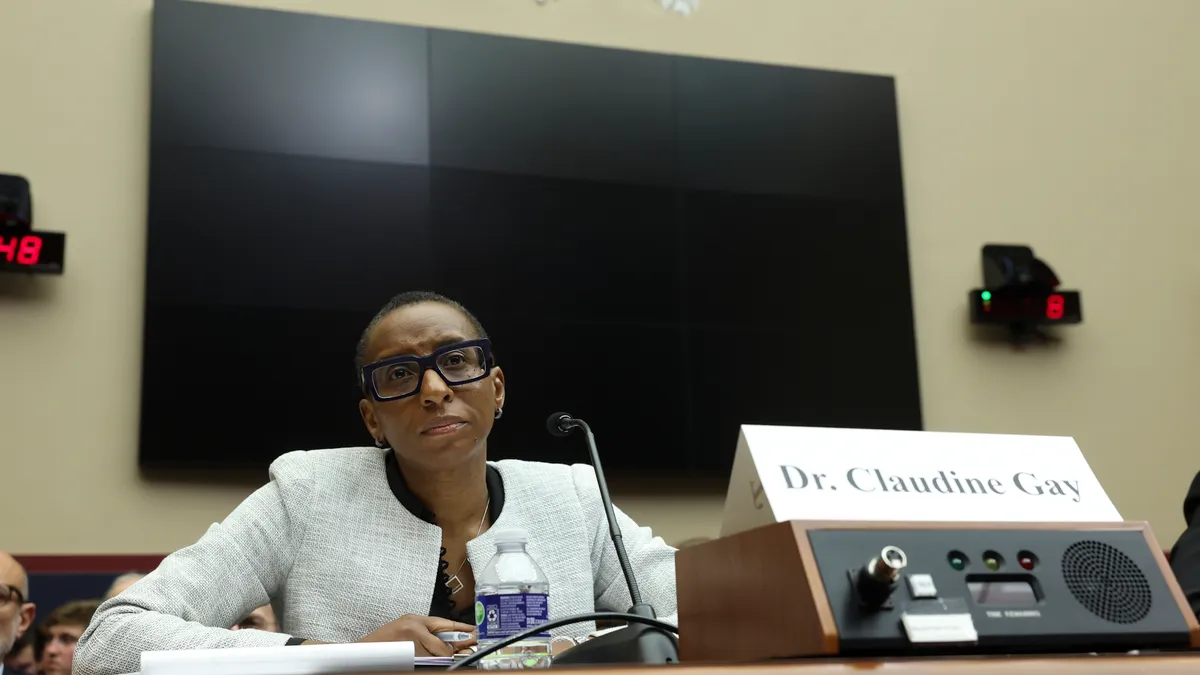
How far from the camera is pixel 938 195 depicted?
414 centimetres

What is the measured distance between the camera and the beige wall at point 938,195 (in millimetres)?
3219

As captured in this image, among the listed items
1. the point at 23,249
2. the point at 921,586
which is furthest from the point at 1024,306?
the point at 921,586

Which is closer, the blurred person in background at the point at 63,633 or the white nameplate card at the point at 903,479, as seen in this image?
the white nameplate card at the point at 903,479

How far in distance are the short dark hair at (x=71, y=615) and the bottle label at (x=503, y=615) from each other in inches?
80.2

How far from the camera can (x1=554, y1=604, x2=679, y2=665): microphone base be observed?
37.5 inches

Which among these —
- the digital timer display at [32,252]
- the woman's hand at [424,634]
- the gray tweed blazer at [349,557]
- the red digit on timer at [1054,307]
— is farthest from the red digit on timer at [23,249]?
the red digit on timer at [1054,307]

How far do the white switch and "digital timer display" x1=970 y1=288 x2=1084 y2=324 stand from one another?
3.41 meters

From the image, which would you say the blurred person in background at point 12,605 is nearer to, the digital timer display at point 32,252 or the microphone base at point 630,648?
the digital timer display at point 32,252

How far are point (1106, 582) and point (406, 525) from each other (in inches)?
41.7

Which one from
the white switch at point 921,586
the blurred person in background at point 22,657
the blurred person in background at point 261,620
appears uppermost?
the white switch at point 921,586

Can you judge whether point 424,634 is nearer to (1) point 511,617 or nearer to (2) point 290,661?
(1) point 511,617

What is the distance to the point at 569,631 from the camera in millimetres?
1654

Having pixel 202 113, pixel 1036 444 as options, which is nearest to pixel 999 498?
pixel 1036 444

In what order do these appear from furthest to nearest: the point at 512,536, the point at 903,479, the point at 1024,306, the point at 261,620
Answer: the point at 1024,306
the point at 261,620
the point at 512,536
the point at 903,479
